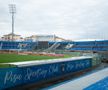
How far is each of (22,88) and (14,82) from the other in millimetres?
765

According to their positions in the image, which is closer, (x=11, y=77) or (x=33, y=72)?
(x=11, y=77)

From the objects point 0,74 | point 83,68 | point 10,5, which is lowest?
point 83,68

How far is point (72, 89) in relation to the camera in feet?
21.4

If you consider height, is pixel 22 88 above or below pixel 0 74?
below

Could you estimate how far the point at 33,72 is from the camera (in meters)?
10.2

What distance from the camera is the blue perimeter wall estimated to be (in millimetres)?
8109

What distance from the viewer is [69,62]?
14766 millimetres

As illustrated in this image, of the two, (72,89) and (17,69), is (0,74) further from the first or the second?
(72,89)

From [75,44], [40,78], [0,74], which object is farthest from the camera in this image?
[75,44]

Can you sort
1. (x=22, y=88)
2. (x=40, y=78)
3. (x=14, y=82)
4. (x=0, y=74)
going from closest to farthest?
(x=0, y=74), (x=14, y=82), (x=22, y=88), (x=40, y=78)

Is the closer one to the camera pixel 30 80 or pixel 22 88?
pixel 22 88

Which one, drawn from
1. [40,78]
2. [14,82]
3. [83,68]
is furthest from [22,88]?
[83,68]

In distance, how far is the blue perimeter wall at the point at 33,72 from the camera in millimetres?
8109

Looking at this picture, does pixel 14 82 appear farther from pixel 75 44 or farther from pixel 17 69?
pixel 75 44
